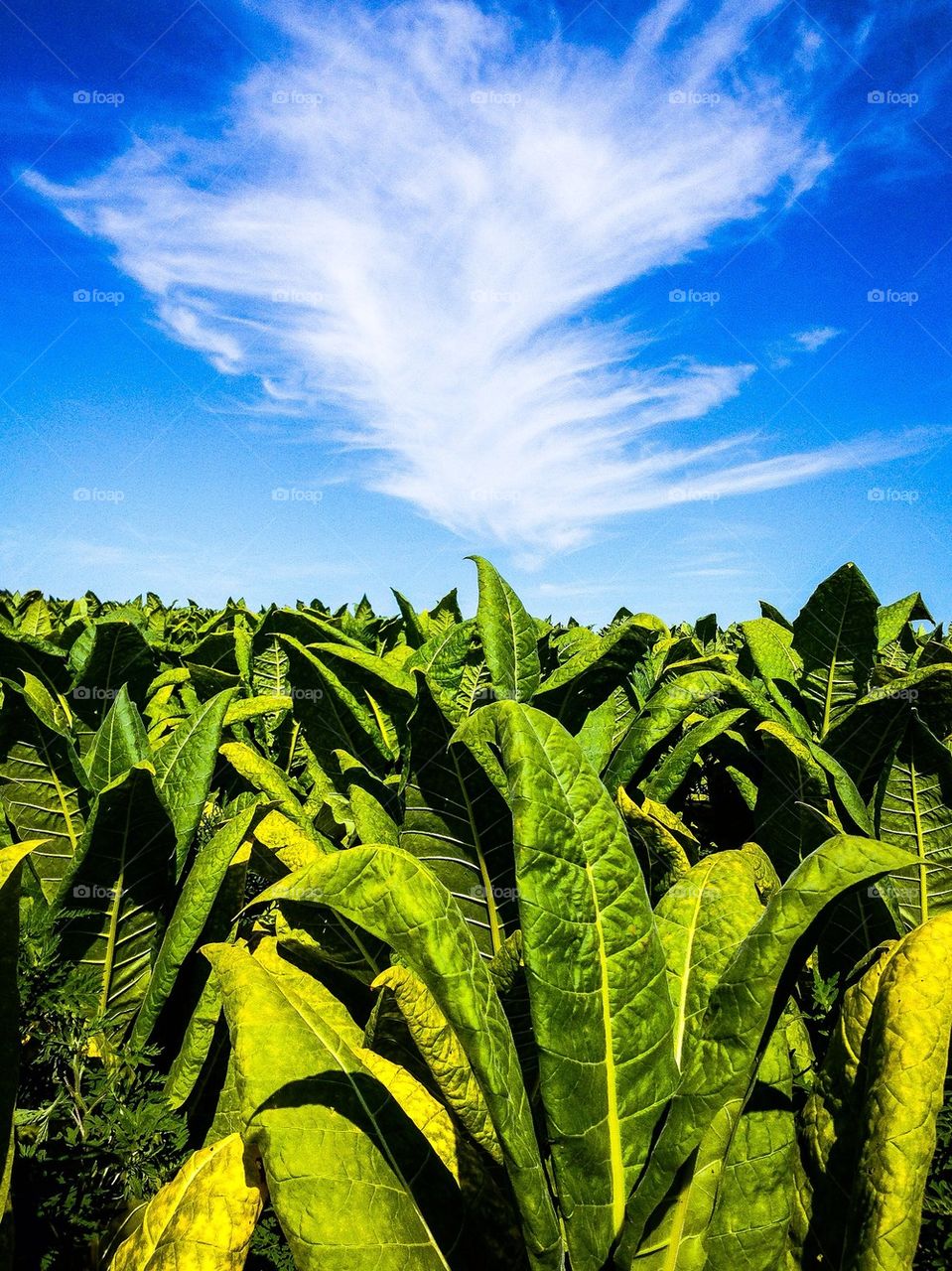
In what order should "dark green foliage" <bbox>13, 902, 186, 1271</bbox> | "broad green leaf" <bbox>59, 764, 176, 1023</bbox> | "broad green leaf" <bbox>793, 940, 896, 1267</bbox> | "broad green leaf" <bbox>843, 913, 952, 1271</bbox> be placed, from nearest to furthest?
"broad green leaf" <bbox>843, 913, 952, 1271</bbox> → "broad green leaf" <bbox>793, 940, 896, 1267</bbox> → "dark green foliage" <bbox>13, 902, 186, 1271</bbox> → "broad green leaf" <bbox>59, 764, 176, 1023</bbox>

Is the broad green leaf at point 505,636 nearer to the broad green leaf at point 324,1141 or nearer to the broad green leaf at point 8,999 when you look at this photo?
the broad green leaf at point 324,1141

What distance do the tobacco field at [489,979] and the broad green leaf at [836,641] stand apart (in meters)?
0.01

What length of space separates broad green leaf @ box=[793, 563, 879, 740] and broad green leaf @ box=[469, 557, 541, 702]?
94 cm

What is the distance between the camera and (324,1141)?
4.05 ft

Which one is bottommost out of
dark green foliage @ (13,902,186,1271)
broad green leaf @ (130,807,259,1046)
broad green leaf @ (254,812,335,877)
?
dark green foliage @ (13,902,186,1271)

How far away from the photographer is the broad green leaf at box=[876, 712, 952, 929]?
6.69ft

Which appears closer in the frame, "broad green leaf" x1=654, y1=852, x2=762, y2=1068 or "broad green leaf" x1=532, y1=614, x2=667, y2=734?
"broad green leaf" x1=654, y1=852, x2=762, y2=1068

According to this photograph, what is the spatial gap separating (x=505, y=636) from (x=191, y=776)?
856 mm

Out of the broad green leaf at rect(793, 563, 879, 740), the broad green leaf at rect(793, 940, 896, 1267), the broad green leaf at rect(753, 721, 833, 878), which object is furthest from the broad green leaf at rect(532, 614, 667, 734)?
the broad green leaf at rect(793, 940, 896, 1267)

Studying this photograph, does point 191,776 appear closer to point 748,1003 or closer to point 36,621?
point 748,1003

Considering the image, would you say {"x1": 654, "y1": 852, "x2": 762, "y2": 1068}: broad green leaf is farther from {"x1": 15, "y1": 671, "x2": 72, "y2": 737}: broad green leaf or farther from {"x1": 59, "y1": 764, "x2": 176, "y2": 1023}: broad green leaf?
{"x1": 15, "y1": 671, "x2": 72, "y2": 737}: broad green leaf

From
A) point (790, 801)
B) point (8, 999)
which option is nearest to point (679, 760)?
point (790, 801)

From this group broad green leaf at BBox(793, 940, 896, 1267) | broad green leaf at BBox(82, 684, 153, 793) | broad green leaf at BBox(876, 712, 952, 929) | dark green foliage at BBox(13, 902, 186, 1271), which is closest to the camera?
broad green leaf at BBox(793, 940, 896, 1267)

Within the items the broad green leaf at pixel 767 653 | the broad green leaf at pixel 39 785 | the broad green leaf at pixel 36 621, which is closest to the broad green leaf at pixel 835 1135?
the broad green leaf at pixel 767 653
